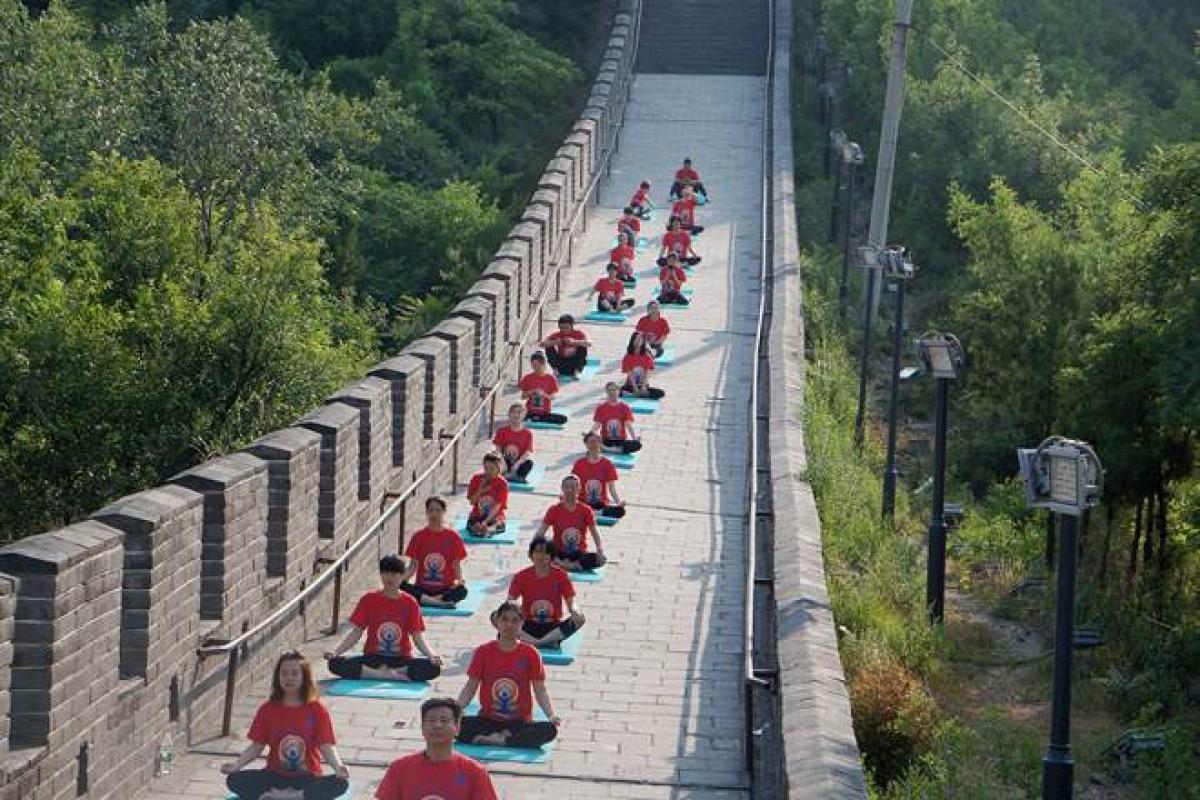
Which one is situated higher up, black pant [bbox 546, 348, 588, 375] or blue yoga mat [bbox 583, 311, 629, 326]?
blue yoga mat [bbox 583, 311, 629, 326]

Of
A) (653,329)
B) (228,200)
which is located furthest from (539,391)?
(228,200)

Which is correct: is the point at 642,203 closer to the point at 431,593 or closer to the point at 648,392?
the point at 648,392

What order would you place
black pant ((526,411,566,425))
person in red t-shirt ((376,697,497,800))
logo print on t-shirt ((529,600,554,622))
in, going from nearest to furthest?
1. person in red t-shirt ((376,697,497,800))
2. logo print on t-shirt ((529,600,554,622))
3. black pant ((526,411,566,425))

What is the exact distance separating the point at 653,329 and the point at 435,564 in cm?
1101

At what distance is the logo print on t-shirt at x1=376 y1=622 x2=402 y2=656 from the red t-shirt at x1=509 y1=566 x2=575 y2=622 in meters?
1.23

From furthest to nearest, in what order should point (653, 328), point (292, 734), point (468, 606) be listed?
point (653, 328), point (468, 606), point (292, 734)

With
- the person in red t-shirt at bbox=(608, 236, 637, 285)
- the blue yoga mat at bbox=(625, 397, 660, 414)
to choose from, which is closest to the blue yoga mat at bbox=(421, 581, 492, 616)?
the blue yoga mat at bbox=(625, 397, 660, 414)

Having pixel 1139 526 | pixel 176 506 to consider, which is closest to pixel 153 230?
pixel 1139 526

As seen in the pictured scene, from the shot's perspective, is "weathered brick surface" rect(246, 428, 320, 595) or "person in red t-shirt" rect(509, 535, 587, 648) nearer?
"weathered brick surface" rect(246, 428, 320, 595)

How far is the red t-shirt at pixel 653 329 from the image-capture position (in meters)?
28.0

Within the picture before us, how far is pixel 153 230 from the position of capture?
27.8 metres

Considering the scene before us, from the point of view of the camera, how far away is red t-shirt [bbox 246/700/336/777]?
1194cm

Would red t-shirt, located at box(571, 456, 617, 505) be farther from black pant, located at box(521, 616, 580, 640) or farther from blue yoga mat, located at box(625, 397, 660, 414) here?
blue yoga mat, located at box(625, 397, 660, 414)

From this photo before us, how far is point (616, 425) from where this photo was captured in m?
23.7
